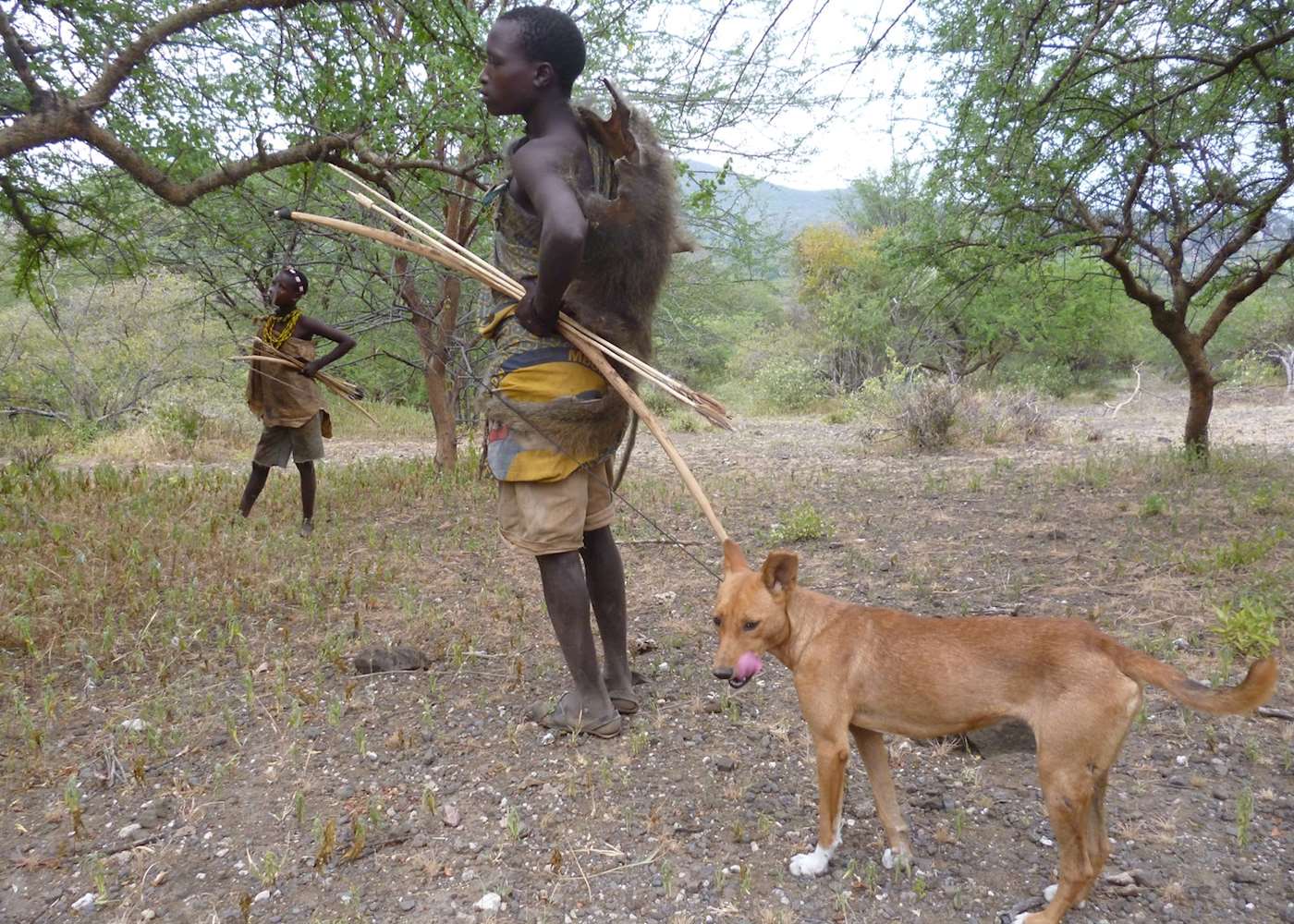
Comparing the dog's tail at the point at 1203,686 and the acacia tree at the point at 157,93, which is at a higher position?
the acacia tree at the point at 157,93

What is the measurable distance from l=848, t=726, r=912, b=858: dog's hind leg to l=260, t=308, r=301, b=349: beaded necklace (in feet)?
18.2

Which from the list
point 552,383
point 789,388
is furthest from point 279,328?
point 789,388

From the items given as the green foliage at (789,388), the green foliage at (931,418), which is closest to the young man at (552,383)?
the green foliage at (931,418)

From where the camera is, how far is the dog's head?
258 centimetres

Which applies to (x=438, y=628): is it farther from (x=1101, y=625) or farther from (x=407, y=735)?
(x=1101, y=625)

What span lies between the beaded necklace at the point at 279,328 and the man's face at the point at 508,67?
4218mm

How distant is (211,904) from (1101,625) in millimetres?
4231

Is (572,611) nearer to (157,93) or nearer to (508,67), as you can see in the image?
(508,67)

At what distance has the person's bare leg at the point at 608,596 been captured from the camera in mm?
3707

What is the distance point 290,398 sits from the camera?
6.62m

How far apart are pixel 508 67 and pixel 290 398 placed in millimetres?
4385

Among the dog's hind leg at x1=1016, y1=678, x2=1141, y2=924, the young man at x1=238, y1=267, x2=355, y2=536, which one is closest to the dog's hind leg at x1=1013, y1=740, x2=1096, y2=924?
the dog's hind leg at x1=1016, y1=678, x2=1141, y2=924

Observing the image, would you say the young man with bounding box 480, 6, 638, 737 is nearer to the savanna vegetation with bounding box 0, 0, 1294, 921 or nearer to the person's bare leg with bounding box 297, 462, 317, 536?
the savanna vegetation with bounding box 0, 0, 1294, 921

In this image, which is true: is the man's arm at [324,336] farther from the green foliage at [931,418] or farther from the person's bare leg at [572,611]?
the green foliage at [931,418]
